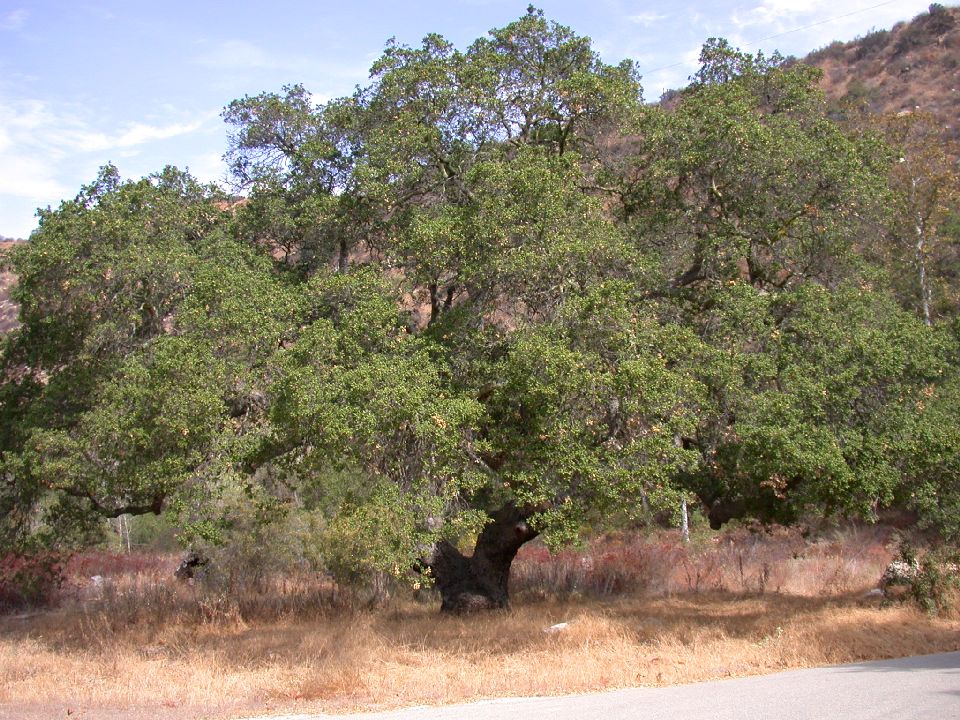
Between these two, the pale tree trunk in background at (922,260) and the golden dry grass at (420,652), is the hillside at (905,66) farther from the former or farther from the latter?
the golden dry grass at (420,652)

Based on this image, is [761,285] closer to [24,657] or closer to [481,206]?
[481,206]

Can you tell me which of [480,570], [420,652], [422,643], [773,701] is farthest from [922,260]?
[773,701]

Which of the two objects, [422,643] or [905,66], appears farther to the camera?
[905,66]

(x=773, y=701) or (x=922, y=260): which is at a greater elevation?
→ (x=922, y=260)

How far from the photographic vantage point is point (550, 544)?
1168 centimetres

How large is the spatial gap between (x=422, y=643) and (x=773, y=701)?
21.5ft

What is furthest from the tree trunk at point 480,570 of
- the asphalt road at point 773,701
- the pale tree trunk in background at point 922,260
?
the pale tree trunk in background at point 922,260

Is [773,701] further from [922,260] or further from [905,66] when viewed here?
[905,66]

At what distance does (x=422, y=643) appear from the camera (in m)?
13.6

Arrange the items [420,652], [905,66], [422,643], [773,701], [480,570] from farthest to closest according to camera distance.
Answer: [905,66] < [480,570] < [422,643] < [420,652] < [773,701]

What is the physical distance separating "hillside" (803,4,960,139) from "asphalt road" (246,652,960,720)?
4425 cm

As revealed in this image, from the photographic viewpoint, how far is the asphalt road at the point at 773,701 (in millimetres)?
7691

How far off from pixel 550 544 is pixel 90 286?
25.2 ft

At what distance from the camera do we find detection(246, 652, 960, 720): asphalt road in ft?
25.2
